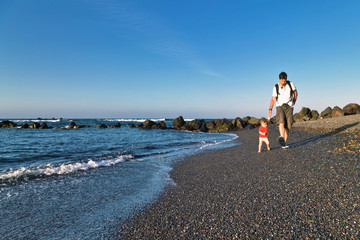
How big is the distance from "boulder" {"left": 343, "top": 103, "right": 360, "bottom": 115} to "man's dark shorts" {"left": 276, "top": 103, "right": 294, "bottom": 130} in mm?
26936

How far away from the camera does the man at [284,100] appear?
764cm

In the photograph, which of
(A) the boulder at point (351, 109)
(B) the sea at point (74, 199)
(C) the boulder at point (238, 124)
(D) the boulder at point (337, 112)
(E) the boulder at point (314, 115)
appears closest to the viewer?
(B) the sea at point (74, 199)

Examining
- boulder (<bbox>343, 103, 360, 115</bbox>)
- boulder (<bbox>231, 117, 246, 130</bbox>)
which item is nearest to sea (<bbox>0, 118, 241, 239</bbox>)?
boulder (<bbox>231, 117, 246, 130</bbox>)

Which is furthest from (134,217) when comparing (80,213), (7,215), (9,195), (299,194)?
(9,195)

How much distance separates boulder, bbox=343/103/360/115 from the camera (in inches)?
1033

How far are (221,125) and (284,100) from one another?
84.2ft

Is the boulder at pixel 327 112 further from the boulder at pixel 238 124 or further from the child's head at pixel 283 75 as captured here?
the child's head at pixel 283 75

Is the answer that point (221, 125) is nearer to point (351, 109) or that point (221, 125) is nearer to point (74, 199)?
point (351, 109)

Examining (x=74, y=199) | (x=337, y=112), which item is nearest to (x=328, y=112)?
(x=337, y=112)

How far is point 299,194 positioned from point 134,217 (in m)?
3.01

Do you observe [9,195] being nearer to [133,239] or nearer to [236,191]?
[133,239]

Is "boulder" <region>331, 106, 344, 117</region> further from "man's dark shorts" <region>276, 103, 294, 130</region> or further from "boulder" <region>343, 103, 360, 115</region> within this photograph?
"man's dark shorts" <region>276, 103, 294, 130</region>

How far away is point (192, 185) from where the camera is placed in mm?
4758

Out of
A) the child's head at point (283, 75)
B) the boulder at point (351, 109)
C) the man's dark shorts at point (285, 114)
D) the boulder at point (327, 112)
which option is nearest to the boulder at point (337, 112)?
the boulder at point (351, 109)
